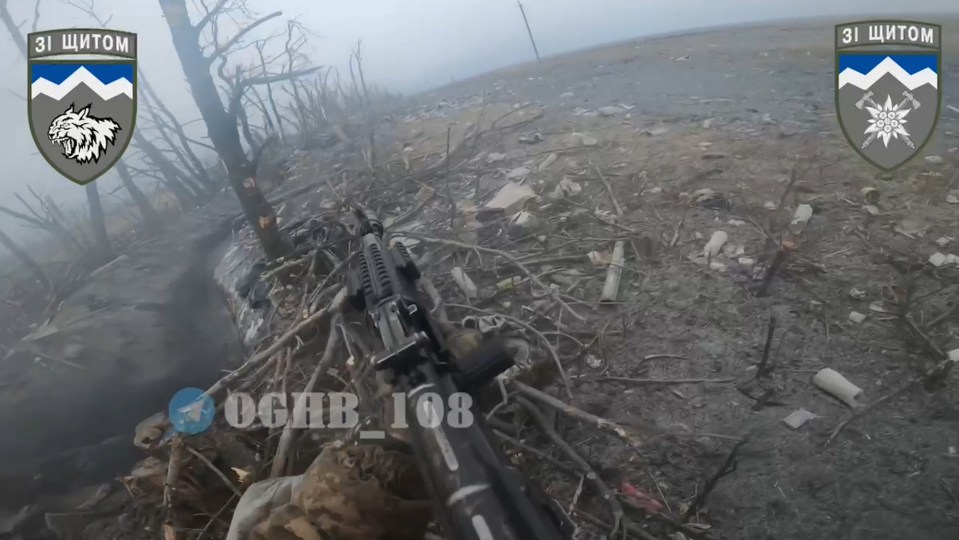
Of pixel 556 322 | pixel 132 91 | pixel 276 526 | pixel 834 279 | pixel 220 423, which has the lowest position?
pixel 834 279

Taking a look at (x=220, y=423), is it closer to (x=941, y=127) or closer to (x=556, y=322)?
(x=556, y=322)

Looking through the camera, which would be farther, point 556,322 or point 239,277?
point 239,277

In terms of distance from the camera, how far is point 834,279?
91.5 inches

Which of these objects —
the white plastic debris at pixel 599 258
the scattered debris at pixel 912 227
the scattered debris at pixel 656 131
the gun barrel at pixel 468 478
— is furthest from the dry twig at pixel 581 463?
the scattered debris at pixel 656 131

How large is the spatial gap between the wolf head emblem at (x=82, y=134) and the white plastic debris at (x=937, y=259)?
4355mm

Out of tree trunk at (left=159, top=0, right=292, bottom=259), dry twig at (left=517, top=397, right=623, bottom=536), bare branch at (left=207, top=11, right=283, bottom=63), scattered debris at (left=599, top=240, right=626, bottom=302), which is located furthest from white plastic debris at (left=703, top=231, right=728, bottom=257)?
bare branch at (left=207, top=11, right=283, bottom=63)

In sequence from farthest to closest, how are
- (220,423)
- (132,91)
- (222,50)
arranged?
(222,50) → (132,91) → (220,423)

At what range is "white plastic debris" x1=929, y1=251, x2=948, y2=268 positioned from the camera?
7.28ft

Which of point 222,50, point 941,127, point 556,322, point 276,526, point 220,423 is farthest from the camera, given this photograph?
point 222,50

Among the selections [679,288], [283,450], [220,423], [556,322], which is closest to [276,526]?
[283,450]

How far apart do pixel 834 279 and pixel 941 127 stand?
1590 mm

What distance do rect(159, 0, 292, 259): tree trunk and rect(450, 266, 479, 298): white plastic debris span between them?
5.10 ft

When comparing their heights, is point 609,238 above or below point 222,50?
below

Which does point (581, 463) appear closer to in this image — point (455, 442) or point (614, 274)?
point (455, 442)
